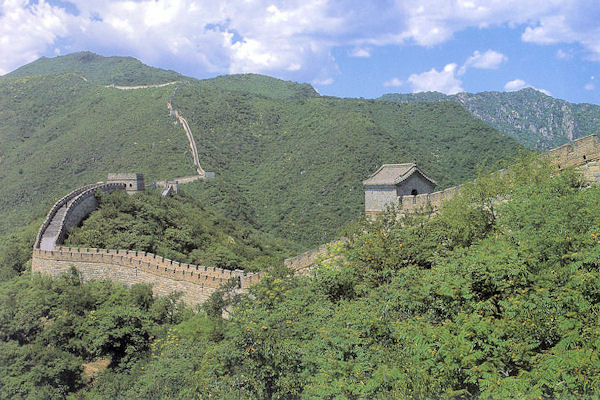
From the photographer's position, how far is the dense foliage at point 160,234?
81.4 ft

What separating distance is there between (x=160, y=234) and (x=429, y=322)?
73.0 ft

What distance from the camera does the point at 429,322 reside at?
289 inches

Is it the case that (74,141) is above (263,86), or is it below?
below

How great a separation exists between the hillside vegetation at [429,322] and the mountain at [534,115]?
76197 millimetres

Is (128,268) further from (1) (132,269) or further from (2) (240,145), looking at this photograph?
(2) (240,145)

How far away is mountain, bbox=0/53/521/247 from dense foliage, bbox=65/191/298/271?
17058 millimetres

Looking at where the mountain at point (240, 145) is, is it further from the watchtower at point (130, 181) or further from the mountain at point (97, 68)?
the mountain at point (97, 68)

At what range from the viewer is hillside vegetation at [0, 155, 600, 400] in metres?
6.05

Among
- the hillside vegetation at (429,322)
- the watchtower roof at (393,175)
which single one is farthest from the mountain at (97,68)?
the hillside vegetation at (429,322)

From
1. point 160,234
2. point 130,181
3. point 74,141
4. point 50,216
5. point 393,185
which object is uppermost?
point 74,141

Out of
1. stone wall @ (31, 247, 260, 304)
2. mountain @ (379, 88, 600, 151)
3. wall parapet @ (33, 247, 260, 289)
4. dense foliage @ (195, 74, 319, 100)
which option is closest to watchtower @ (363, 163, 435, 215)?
wall parapet @ (33, 247, 260, 289)

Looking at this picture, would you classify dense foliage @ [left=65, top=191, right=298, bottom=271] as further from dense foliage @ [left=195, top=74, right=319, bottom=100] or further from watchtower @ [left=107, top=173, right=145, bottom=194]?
dense foliage @ [left=195, top=74, right=319, bottom=100]

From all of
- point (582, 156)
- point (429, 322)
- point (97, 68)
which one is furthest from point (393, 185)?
point (97, 68)

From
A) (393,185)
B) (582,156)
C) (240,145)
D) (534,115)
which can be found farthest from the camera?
(534,115)
